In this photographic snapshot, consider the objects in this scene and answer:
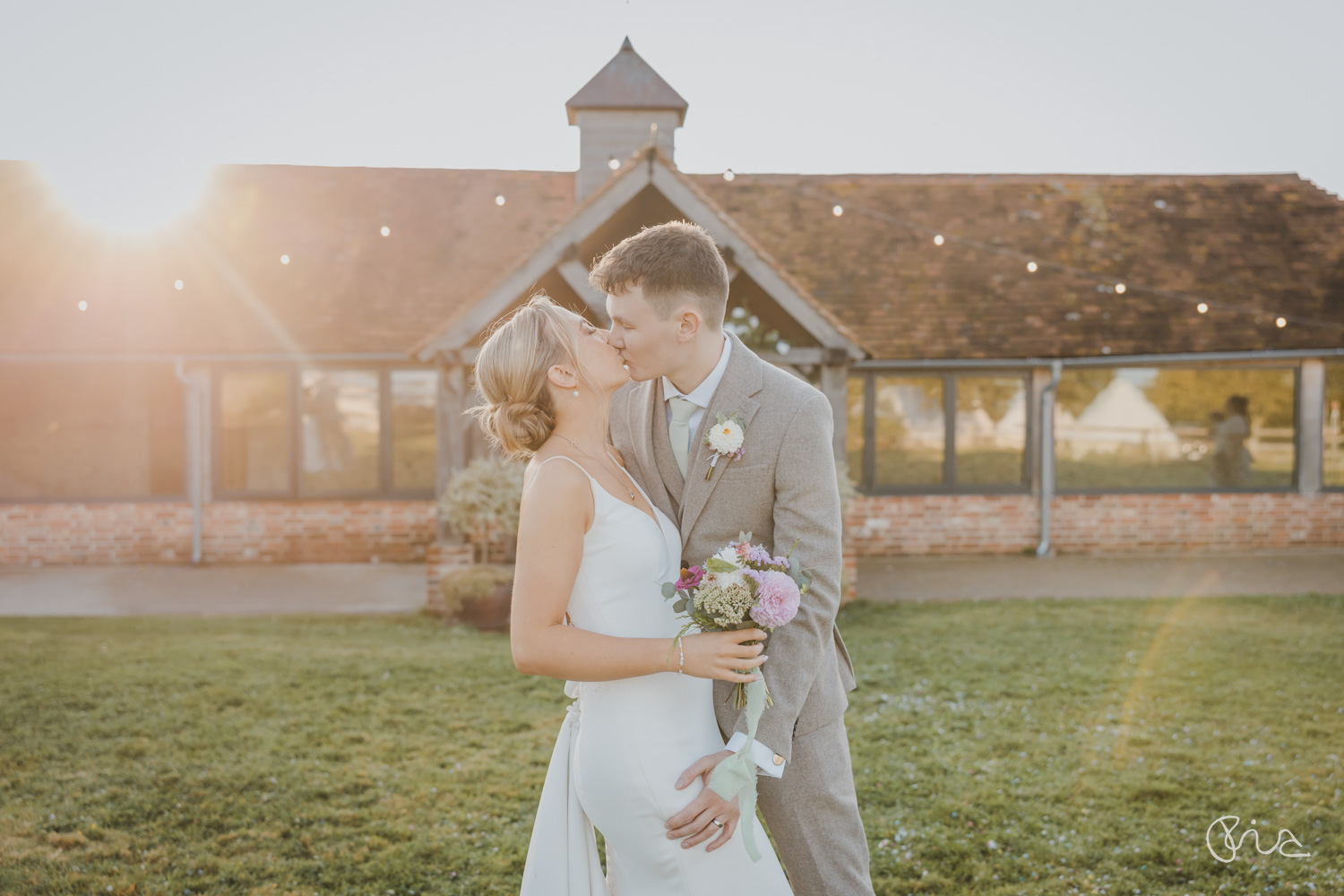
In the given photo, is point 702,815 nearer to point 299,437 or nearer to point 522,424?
point 522,424

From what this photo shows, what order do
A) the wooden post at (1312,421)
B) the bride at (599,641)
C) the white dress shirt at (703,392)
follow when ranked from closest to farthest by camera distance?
the bride at (599,641), the white dress shirt at (703,392), the wooden post at (1312,421)

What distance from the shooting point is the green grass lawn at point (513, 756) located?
3.85 m

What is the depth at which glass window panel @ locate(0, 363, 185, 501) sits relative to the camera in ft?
40.0

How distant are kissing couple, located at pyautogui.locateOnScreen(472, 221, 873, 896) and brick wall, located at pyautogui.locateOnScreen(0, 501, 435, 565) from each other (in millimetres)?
9852

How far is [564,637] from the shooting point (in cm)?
209

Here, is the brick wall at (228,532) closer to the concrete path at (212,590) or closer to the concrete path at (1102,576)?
the concrete path at (212,590)

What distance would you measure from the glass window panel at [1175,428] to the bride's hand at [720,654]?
37.4 ft

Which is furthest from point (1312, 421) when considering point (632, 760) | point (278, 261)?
point (278, 261)

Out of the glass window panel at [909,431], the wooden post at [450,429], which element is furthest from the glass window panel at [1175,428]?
the wooden post at [450,429]

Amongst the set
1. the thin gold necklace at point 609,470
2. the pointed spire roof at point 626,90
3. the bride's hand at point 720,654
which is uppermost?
the pointed spire roof at point 626,90

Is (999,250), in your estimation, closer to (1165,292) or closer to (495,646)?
(1165,292)

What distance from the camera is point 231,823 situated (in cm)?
427

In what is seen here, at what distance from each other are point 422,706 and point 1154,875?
421cm
